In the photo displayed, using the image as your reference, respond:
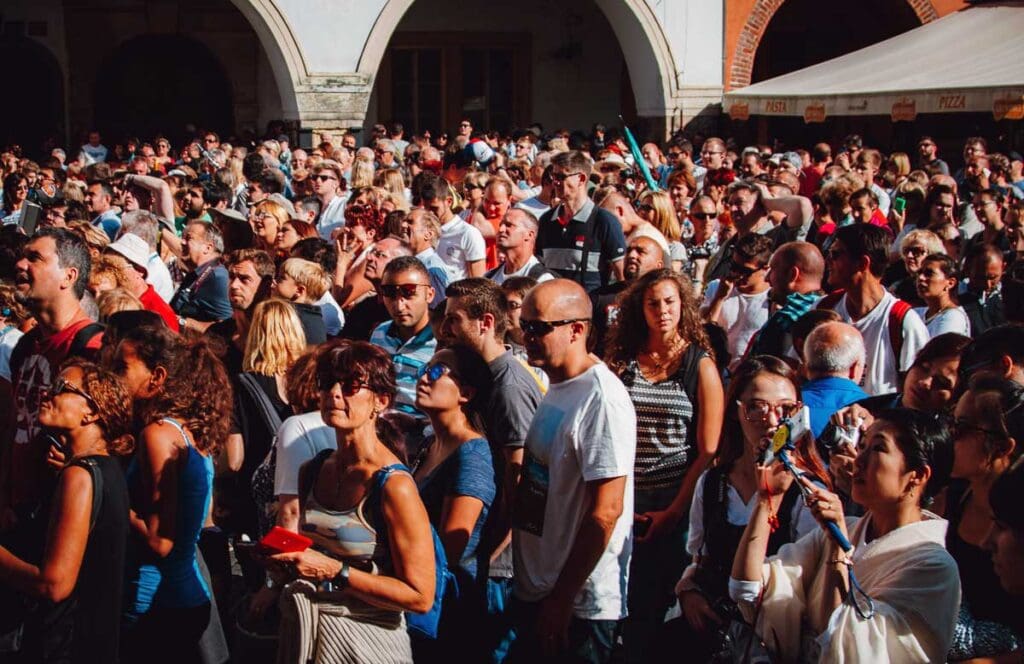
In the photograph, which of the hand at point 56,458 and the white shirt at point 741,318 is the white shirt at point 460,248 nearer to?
the white shirt at point 741,318

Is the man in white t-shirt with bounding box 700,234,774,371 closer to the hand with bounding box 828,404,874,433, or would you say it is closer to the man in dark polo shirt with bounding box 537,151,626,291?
the man in dark polo shirt with bounding box 537,151,626,291

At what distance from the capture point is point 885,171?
12188 millimetres

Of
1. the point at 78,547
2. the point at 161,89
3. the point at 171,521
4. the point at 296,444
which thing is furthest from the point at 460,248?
the point at 161,89

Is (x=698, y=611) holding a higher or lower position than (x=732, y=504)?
lower

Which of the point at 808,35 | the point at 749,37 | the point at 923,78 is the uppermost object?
the point at 808,35

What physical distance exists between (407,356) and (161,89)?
61.0ft

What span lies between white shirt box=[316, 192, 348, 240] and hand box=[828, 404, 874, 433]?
20.7 feet

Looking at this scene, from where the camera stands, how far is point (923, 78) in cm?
1462

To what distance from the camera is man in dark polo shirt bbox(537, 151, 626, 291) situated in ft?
23.3

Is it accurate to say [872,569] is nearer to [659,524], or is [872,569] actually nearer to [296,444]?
[659,524]

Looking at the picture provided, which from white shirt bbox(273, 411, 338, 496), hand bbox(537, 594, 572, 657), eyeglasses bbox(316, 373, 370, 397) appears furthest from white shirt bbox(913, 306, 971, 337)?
eyeglasses bbox(316, 373, 370, 397)

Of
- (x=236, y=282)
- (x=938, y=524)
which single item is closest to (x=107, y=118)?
(x=236, y=282)

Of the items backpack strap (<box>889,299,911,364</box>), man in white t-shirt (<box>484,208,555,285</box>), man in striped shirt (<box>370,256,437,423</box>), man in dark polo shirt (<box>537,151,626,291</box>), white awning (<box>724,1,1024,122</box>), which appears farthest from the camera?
white awning (<box>724,1,1024,122</box>)

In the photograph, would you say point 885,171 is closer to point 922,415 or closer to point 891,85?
point 891,85
